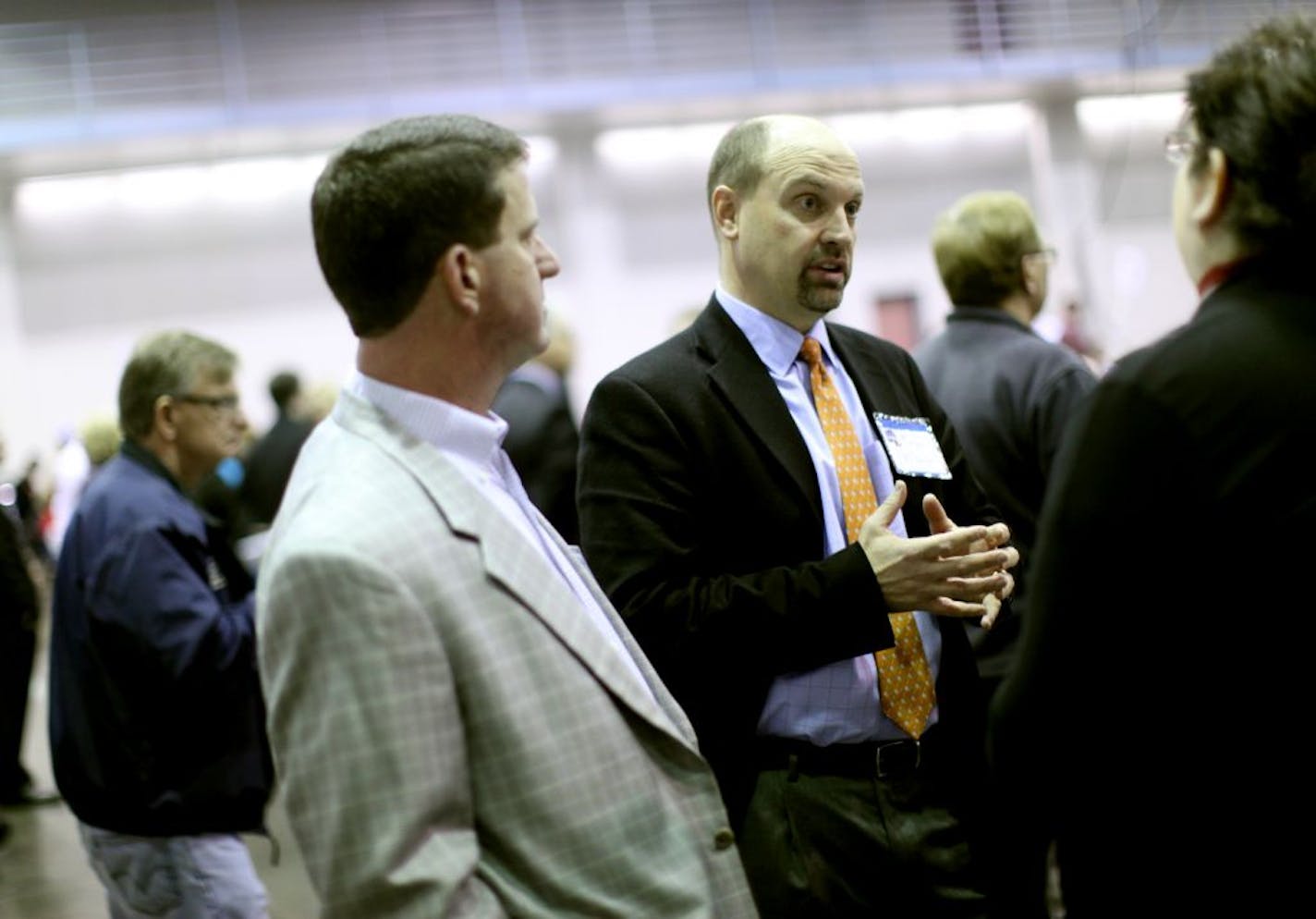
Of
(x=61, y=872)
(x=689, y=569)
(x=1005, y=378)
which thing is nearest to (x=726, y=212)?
(x=689, y=569)

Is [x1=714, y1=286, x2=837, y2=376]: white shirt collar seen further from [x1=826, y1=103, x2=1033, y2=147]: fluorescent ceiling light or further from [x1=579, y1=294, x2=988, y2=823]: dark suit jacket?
[x1=826, y1=103, x2=1033, y2=147]: fluorescent ceiling light

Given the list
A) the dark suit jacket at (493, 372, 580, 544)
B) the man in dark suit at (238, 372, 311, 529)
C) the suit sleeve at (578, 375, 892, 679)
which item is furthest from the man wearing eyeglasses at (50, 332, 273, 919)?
the man in dark suit at (238, 372, 311, 529)

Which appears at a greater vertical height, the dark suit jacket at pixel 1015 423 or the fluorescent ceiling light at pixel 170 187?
the fluorescent ceiling light at pixel 170 187

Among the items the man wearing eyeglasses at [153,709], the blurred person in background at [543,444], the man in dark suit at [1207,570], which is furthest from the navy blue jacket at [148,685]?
the man in dark suit at [1207,570]

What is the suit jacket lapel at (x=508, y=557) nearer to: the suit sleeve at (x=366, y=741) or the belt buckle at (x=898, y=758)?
the suit sleeve at (x=366, y=741)

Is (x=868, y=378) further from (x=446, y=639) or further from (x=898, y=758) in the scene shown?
(x=446, y=639)

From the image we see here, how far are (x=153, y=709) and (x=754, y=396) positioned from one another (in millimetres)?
1524

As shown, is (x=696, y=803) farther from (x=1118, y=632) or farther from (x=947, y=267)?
(x=947, y=267)

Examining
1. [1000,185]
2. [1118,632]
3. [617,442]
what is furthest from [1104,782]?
[1000,185]

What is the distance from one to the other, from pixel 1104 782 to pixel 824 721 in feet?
2.76

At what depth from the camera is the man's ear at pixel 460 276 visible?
5.27ft

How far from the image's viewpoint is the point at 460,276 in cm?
162

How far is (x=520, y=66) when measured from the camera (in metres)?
15.7

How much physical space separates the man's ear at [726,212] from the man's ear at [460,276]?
0.91m
